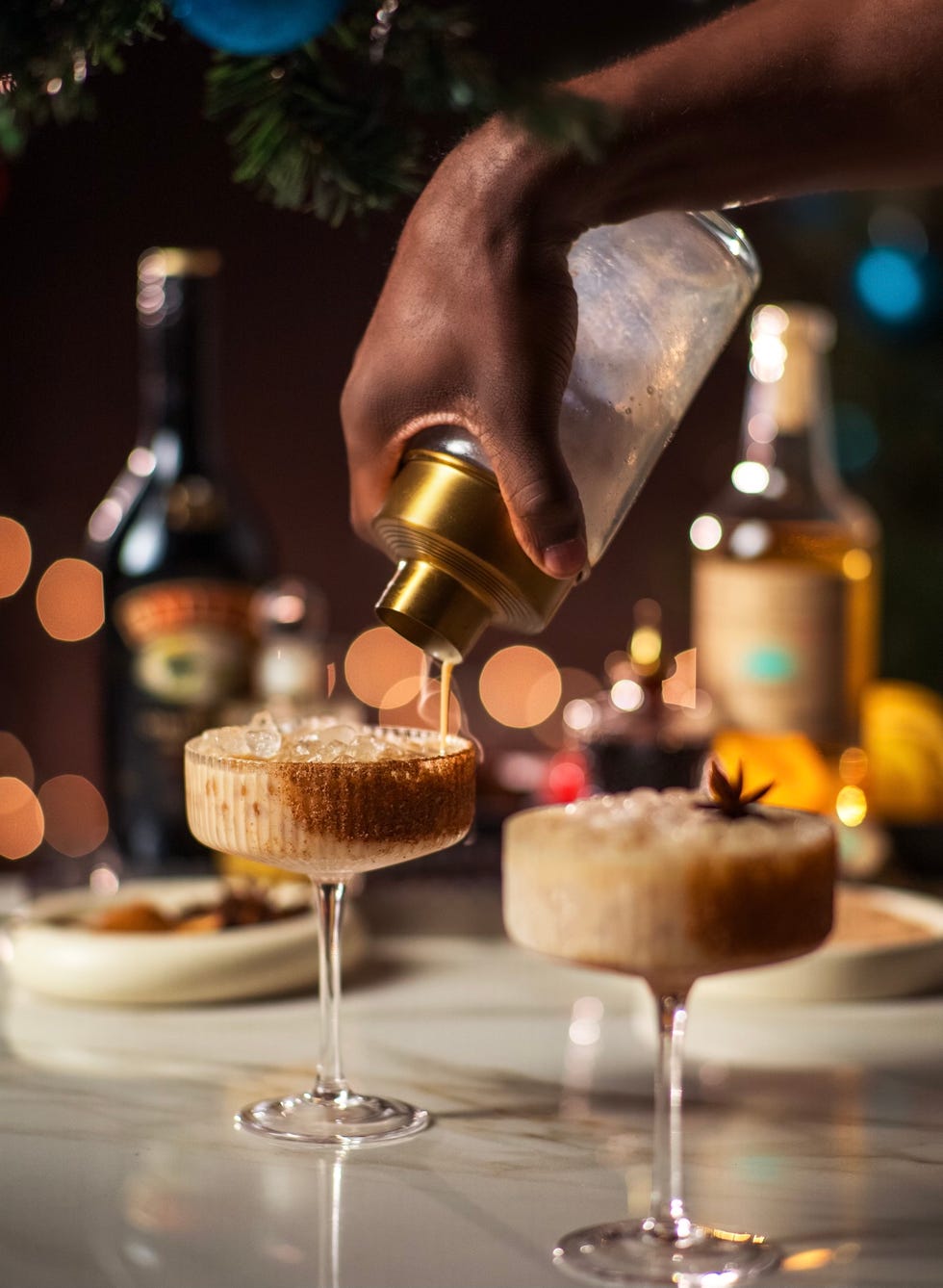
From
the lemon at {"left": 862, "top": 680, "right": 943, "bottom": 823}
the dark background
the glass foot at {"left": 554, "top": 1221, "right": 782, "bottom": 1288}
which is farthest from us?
the dark background

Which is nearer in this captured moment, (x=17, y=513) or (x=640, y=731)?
(x=640, y=731)

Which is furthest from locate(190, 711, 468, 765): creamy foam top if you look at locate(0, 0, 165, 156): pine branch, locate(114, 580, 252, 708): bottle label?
locate(114, 580, 252, 708): bottle label

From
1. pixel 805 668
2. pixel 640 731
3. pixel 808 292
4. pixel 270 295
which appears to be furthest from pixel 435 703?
pixel 270 295

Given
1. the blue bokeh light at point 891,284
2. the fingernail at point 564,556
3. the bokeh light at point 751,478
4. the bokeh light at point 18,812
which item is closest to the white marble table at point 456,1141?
the fingernail at point 564,556

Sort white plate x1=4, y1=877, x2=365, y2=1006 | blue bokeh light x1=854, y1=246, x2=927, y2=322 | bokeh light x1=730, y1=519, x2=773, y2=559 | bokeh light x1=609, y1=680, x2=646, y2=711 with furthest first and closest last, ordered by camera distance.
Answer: blue bokeh light x1=854, y1=246, x2=927, y2=322
bokeh light x1=730, y1=519, x2=773, y2=559
bokeh light x1=609, y1=680, x2=646, y2=711
white plate x1=4, y1=877, x2=365, y2=1006

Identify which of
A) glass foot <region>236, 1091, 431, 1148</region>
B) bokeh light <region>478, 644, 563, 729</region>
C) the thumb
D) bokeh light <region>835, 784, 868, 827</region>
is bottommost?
glass foot <region>236, 1091, 431, 1148</region>

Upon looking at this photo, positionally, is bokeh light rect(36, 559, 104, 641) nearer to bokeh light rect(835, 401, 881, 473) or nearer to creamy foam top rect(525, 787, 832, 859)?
bokeh light rect(835, 401, 881, 473)

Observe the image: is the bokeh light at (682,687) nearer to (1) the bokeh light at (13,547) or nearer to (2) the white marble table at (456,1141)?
(2) the white marble table at (456,1141)

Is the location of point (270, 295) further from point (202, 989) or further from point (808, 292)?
point (202, 989)
